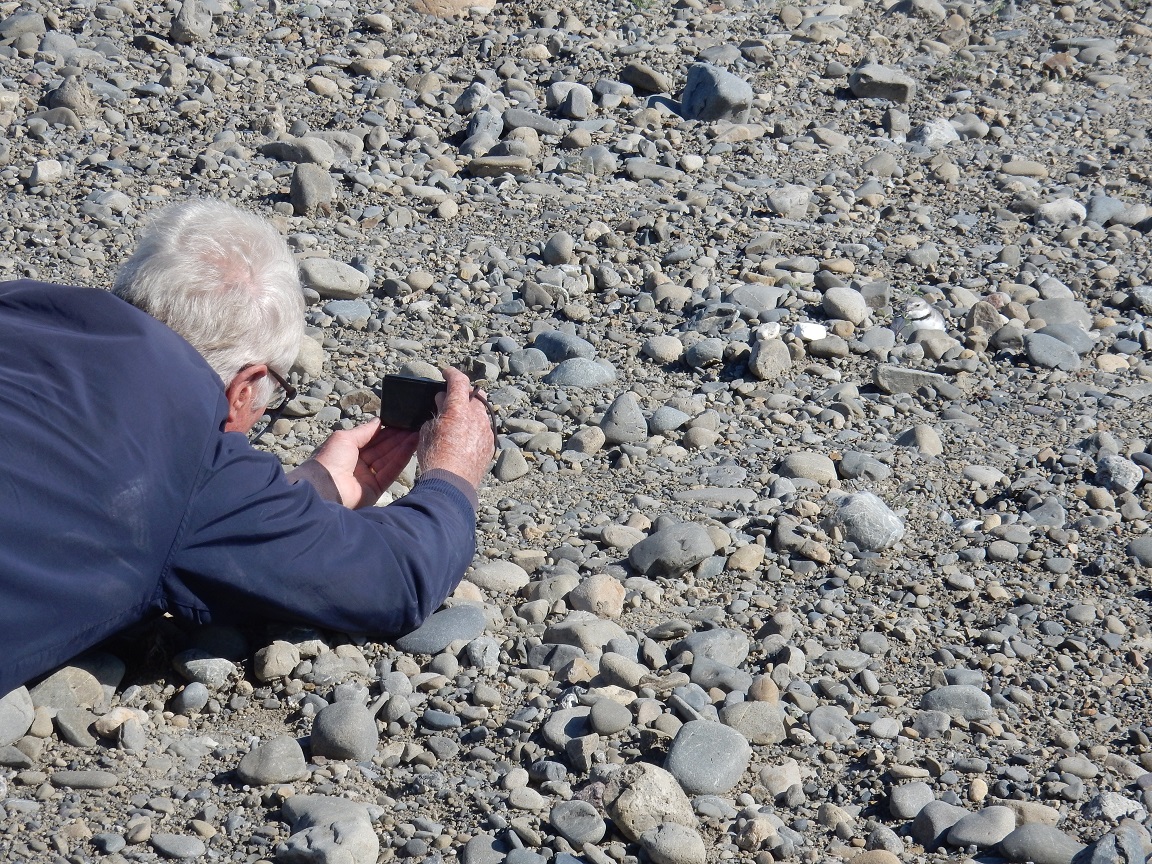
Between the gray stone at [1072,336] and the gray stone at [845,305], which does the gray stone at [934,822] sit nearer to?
the gray stone at [845,305]

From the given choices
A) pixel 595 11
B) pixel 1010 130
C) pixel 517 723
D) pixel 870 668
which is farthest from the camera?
pixel 595 11

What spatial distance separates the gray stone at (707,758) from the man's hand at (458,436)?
2.85 feet

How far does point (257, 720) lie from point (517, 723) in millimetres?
580

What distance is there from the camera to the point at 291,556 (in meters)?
2.71

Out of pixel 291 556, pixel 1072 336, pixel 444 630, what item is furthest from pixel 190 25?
pixel 291 556

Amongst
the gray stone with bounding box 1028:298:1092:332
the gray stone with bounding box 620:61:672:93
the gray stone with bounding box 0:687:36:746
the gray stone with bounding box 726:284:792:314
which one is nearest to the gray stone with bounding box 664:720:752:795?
the gray stone with bounding box 0:687:36:746

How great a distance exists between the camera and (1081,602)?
3416 millimetres

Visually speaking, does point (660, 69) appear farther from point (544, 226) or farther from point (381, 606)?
point (381, 606)

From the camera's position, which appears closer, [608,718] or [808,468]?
[608,718]

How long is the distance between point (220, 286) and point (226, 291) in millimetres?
17

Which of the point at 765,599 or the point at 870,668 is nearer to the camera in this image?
the point at 870,668

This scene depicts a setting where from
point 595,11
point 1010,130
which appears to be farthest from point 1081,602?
point 595,11

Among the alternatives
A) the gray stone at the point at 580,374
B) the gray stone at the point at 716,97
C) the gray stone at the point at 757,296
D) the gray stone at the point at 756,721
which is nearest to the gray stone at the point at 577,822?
the gray stone at the point at 756,721

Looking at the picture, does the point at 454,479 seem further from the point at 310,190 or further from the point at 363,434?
the point at 310,190
